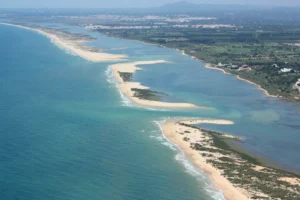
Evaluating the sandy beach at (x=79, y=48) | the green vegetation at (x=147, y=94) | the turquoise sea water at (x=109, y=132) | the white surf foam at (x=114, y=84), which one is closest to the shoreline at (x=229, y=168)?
the turquoise sea water at (x=109, y=132)

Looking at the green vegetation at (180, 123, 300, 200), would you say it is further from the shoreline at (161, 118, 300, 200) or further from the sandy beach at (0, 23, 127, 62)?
the sandy beach at (0, 23, 127, 62)

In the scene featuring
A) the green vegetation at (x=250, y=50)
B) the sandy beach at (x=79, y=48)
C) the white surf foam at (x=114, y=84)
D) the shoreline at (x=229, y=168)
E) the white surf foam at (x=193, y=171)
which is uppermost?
the green vegetation at (x=250, y=50)

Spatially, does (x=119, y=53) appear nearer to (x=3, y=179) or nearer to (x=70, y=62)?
(x=70, y=62)

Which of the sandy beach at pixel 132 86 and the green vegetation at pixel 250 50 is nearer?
the sandy beach at pixel 132 86

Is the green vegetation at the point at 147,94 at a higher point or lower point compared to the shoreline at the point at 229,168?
higher

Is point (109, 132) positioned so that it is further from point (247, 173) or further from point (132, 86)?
point (132, 86)

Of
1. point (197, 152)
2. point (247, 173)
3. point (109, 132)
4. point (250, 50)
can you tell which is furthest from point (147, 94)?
point (250, 50)

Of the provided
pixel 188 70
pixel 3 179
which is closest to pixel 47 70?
pixel 188 70

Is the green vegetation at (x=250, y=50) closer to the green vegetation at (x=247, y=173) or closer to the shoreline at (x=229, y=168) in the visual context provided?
the shoreline at (x=229, y=168)

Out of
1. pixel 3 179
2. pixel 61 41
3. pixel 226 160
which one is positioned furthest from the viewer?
pixel 61 41
